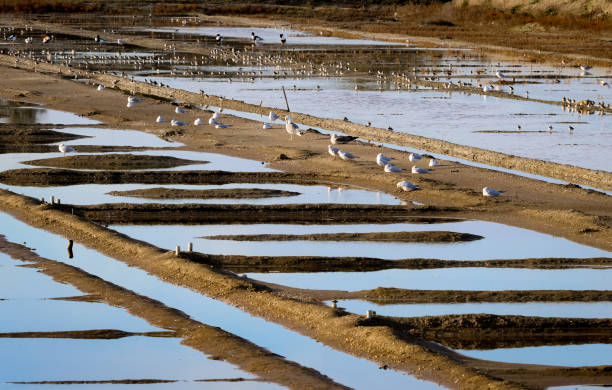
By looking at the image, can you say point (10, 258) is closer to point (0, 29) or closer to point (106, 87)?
point (106, 87)

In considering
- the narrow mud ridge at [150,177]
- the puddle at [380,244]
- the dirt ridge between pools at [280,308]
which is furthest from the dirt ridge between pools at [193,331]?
the narrow mud ridge at [150,177]

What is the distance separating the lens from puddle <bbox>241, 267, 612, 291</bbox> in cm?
1332

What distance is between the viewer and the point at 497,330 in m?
11.4

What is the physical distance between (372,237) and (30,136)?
12.9 metres

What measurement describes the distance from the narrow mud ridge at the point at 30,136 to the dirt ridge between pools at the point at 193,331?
11.3m

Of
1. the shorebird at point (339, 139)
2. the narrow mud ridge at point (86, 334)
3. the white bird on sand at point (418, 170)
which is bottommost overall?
the narrow mud ridge at point (86, 334)

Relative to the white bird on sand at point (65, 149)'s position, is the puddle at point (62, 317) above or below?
below

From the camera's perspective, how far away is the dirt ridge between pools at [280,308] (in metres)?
10.1

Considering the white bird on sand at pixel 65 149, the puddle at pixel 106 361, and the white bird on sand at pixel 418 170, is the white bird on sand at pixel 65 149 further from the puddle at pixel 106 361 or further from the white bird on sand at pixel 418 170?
the puddle at pixel 106 361

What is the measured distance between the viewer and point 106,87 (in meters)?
38.5

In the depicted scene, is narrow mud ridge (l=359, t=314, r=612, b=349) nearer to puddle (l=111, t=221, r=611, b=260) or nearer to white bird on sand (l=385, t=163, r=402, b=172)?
puddle (l=111, t=221, r=611, b=260)

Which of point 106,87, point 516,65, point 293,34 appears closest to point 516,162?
point 106,87

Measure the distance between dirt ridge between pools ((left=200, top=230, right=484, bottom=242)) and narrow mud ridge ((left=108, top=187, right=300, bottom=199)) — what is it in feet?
10.3

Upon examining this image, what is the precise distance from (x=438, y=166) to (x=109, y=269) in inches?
356
